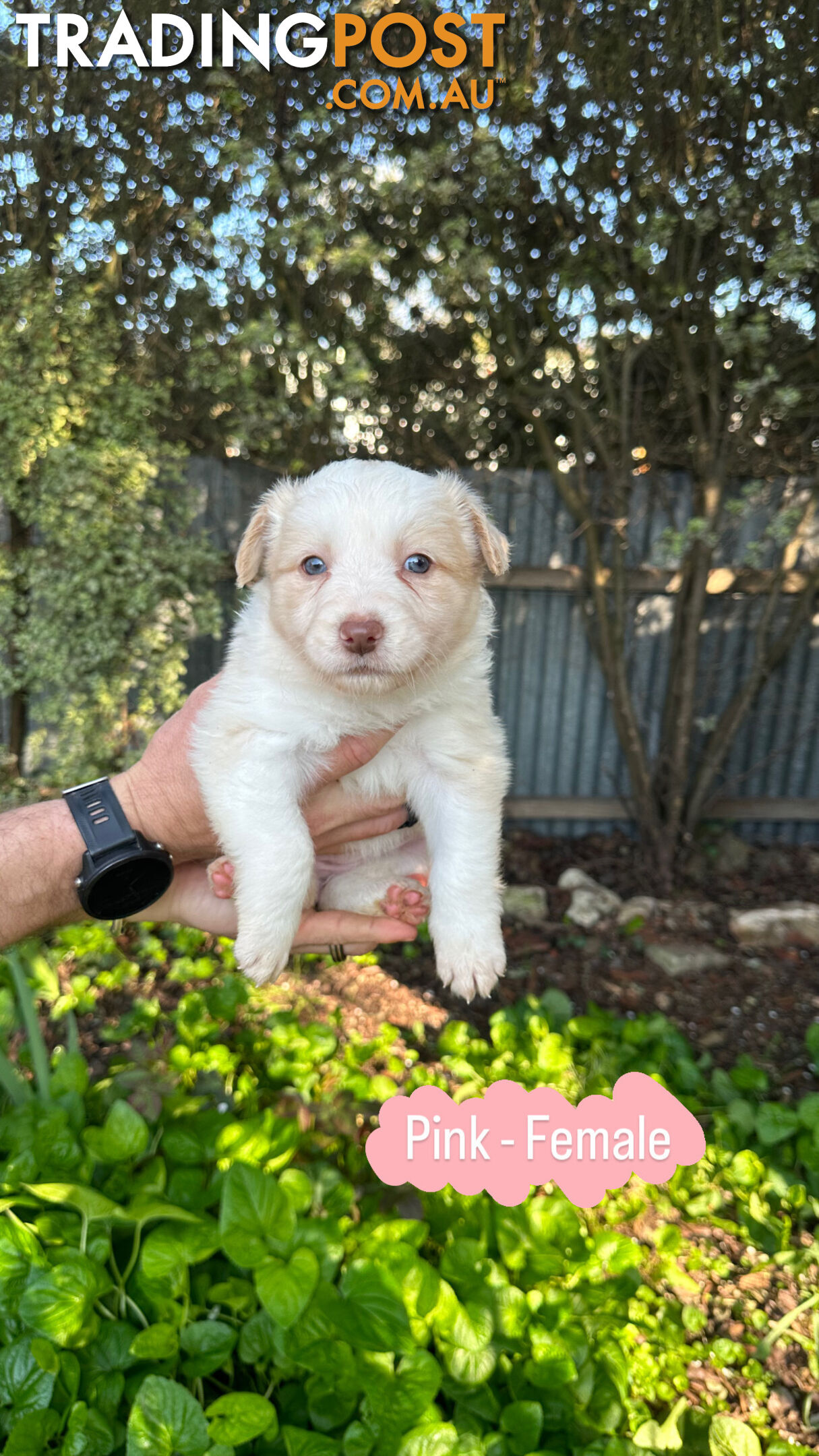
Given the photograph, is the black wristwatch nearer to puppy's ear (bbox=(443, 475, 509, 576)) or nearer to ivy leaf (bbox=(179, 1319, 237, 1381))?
ivy leaf (bbox=(179, 1319, 237, 1381))

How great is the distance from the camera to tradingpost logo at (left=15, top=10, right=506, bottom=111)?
5137 mm

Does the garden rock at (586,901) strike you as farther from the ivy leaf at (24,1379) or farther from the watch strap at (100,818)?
the ivy leaf at (24,1379)

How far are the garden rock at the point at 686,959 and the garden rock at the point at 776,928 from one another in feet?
1.12

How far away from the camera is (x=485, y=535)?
6.99ft

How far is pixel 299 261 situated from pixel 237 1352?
602cm

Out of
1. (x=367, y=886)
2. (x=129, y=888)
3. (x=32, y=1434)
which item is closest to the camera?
(x=32, y=1434)

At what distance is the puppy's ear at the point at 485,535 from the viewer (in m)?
2.13

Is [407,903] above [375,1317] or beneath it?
above

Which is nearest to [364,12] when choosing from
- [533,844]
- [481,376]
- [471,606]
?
[481,376]

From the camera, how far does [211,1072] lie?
323 cm

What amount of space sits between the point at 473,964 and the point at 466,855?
0.90ft

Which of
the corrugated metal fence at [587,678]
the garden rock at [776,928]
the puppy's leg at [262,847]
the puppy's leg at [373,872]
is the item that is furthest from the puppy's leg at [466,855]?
the corrugated metal fence at [587,678]

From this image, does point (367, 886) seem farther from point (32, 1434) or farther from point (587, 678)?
point (587, 678)

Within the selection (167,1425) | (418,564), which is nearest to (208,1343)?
(167,1425)
